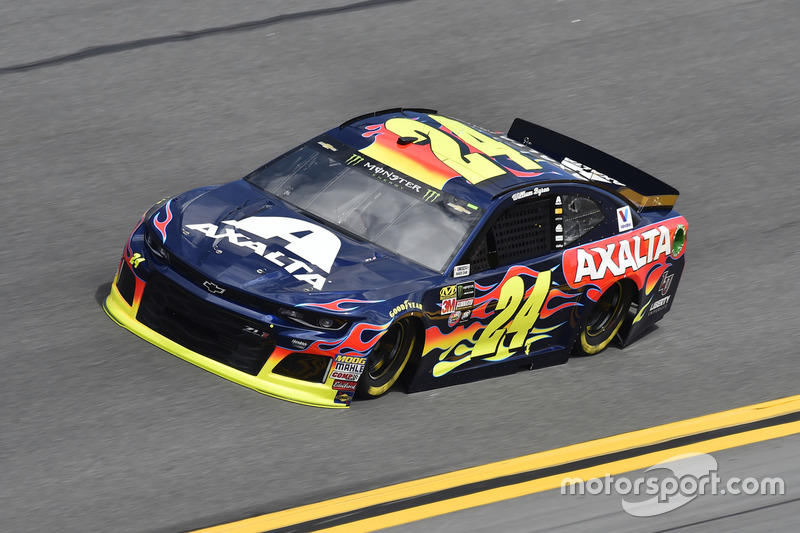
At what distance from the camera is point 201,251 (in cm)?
696

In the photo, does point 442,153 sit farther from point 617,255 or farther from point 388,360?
point 388,360

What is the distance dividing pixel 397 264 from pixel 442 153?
115 cm

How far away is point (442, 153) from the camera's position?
7977 mm

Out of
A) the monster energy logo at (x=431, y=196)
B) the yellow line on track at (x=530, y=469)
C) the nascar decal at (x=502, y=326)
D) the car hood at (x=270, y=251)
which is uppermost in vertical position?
the monster energy logo at (x=431, y=196)

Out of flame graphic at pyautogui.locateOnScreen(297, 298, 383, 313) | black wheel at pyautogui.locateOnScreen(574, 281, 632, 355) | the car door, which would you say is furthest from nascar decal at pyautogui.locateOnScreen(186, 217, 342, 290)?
black wheel at pyautogui.locateOnScreen(574, 281, 632, 355)

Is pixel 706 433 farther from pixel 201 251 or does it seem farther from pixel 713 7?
pixel 713 7

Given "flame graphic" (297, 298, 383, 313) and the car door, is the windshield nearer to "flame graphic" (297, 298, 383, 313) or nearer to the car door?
the car door

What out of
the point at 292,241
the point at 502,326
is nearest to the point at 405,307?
the point at 292,241

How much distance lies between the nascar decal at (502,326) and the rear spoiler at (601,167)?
1250 millimetres

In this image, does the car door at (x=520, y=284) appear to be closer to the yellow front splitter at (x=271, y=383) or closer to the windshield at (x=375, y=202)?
the windshield at (x=375, y=202)

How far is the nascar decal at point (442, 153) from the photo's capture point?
7.80 meters

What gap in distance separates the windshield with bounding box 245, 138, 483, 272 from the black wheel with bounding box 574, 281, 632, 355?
1559 mm

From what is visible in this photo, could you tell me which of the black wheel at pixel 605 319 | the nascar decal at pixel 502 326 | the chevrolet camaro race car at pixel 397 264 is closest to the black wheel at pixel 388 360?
the chevrolet camaro race car at pixel 397 264

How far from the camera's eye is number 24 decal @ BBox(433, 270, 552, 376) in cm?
754
